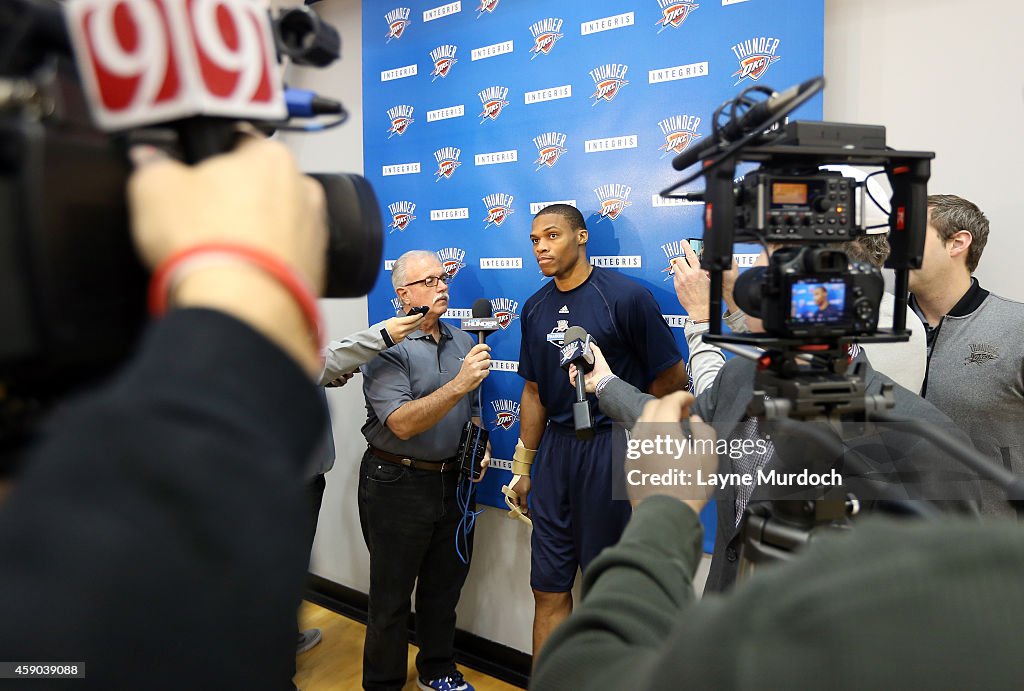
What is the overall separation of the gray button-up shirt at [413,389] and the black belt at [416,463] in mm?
18

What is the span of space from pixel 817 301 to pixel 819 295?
0.01 metres

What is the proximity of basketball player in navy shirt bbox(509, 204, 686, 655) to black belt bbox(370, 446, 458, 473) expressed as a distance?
31 cm

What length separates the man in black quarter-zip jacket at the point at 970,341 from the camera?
5.56 feet

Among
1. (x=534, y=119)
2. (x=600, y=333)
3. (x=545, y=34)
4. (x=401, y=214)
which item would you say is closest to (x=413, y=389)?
(x=600, y=333)

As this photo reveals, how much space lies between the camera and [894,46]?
6.42ft

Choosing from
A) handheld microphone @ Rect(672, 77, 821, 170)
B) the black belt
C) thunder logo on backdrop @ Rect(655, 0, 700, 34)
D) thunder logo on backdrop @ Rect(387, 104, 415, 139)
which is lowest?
the black belt

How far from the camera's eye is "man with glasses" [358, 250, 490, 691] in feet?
8.13

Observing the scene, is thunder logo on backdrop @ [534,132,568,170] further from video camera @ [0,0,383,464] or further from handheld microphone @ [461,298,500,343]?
video camera @ [0,0,383,464]

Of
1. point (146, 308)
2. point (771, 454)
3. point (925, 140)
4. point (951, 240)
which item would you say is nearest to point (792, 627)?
point (146, 308)

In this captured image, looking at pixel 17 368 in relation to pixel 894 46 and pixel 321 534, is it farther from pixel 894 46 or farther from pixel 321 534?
pixel 321 534

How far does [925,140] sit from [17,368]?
235 cm

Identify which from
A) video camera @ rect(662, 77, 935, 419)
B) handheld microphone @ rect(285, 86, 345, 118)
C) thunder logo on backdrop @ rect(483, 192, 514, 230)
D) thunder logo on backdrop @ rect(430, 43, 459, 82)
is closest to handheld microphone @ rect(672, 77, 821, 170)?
video camera @ rect(662, 77, 935, 419)

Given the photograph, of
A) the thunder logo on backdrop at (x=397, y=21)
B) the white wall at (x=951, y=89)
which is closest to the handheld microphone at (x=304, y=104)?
the white wall at (x=951, y=89)

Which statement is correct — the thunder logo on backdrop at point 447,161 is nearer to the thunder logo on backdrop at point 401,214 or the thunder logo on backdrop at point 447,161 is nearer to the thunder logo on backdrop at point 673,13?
the thunder logo on backdrop at point 401,214
